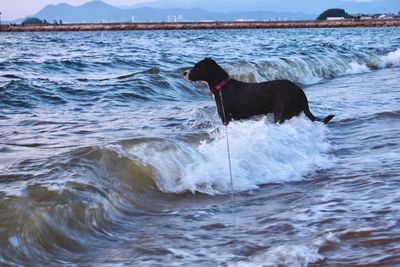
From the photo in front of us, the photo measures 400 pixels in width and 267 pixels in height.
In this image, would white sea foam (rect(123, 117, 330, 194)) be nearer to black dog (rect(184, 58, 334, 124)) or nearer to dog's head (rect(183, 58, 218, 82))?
black dog (rect(184, 58, 334, 124))

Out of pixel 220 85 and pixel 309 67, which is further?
pixel 309 67

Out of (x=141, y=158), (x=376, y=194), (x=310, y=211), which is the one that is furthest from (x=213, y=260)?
(x=141, y=158)

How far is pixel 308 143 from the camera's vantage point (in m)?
7.39

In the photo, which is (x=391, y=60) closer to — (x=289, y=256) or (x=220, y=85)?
(x=220, y=85)

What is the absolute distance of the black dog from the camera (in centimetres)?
805

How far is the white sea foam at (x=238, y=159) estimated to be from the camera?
5.80 m

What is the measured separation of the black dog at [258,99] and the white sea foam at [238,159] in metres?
0.49

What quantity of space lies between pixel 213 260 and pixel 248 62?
13.8m

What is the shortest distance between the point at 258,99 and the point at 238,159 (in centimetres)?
197

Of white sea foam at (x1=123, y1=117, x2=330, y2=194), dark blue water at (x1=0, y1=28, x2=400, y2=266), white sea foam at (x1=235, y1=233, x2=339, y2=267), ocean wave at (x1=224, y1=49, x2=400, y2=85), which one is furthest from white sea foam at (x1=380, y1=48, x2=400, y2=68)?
white sea foam at (x1=235, y1=233, x2=339, y2=267)

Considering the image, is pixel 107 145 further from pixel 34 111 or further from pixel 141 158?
pixel 34 111

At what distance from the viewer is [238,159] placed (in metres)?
6.34

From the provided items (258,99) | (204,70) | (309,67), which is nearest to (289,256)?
(258,99)

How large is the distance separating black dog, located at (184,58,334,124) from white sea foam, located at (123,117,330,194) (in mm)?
488
